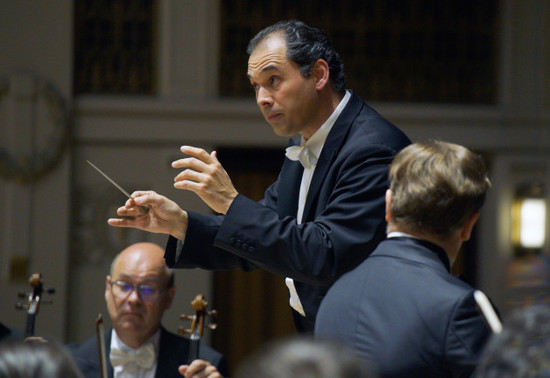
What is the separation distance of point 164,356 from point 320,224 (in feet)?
5.24

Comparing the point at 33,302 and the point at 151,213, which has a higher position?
the point at 151,213

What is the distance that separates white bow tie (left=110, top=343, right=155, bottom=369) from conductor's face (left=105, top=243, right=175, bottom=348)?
0.15 ft

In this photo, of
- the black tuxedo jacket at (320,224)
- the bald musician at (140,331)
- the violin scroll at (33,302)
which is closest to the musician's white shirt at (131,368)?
the bald musician at (140,331)

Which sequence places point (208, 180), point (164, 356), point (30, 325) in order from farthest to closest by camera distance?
point (164, 356) < point (30, 325) < point (208, 180)

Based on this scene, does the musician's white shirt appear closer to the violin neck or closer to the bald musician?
the bald musician

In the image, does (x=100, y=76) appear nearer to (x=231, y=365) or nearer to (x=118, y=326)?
(x=231, y=365)

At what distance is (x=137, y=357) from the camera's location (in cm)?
383

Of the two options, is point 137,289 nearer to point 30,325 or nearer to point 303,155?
point 30,325

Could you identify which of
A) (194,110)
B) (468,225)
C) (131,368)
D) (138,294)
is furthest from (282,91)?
(194,110)

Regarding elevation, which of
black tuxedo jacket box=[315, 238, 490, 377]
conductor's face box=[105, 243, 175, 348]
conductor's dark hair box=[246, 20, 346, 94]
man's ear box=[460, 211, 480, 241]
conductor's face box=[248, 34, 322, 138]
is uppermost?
conductor's dark hair box=[246, 20, 346, 94]

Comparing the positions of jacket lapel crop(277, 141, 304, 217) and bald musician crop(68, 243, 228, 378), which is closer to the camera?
jacket lapel crop(277, 141, 304, 217)

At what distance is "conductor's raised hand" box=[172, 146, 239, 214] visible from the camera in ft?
7.75

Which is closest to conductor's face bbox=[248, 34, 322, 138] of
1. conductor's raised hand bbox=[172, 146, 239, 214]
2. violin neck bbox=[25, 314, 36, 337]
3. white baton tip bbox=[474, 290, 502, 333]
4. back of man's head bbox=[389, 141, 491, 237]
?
conductor's raised hand bbox=[172, 146, 239, 214]

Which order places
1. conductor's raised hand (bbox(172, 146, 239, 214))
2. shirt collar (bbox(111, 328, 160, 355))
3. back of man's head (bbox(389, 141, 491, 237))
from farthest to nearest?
1. shirt collar (bbox(111, 328, 160, 355))
2. conductor's raised hand (bbox(172, 146, 239, 214))
3. back of man's head (bbox(389, 141, 491, 237))
